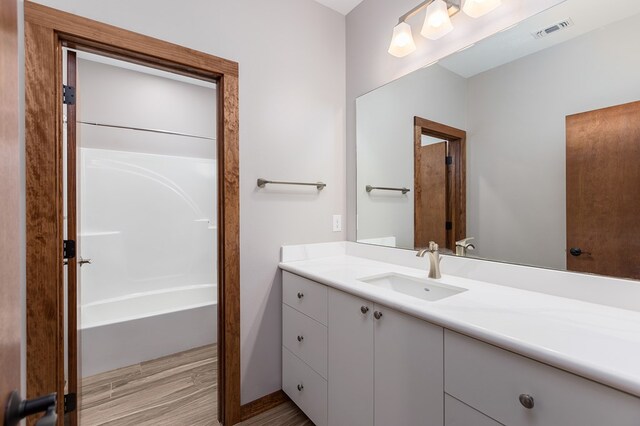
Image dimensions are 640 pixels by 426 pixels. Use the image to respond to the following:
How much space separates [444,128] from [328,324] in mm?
1181

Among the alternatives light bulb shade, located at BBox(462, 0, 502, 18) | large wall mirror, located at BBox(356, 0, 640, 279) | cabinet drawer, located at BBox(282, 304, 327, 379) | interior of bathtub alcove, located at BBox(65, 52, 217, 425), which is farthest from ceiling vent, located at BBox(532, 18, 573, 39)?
interior of bathtub alcove, located at BBox(65, 52, 217, 425)

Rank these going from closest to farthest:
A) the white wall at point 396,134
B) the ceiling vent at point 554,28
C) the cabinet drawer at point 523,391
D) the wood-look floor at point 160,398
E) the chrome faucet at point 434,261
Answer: the cabinet drawer at point 523,391
the ceiling vent at point 554,28
the chrome faucet at point 434,261
the white wall at point 396,134
the wood-look floor at point 160,398

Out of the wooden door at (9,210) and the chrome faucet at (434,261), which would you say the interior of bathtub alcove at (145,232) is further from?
the wooden door at (9,210)

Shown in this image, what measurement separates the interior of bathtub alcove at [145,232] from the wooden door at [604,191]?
2.12 metres

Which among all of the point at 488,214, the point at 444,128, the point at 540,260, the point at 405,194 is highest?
the point at 444,128

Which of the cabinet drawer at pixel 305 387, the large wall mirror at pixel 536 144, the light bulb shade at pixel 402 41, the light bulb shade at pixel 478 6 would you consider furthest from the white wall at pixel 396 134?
the cabinet drawer at pixel 305 387

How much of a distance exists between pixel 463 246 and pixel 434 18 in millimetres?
1147

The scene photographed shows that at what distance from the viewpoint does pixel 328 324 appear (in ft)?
4.51

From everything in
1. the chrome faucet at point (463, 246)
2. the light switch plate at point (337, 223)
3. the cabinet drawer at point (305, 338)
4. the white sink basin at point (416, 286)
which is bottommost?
the cabinet drawer at point (305, 338)

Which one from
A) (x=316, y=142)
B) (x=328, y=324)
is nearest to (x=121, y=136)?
(x=316, y=142)

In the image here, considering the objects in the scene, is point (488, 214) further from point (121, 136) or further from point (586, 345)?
point (121, 136)

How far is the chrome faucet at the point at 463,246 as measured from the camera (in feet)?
4.54

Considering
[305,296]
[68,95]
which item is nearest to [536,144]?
[305,296]

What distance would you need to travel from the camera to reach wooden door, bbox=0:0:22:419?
41 cm
